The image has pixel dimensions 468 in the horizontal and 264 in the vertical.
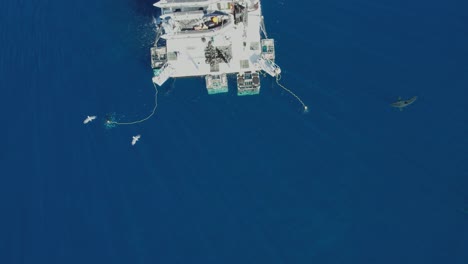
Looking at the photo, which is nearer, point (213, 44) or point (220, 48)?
point (213, 44)

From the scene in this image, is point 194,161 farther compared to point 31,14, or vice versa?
point 31,14

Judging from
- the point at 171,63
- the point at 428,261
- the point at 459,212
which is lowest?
the point at 428,261

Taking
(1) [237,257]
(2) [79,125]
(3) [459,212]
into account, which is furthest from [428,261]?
(2) [79,125]

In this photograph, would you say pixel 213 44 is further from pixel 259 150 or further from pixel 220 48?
pixel 259 150

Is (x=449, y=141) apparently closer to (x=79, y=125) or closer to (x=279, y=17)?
(x=279, y=17)

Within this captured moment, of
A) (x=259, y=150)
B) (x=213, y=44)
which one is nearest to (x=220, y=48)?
(x=213, y=44)

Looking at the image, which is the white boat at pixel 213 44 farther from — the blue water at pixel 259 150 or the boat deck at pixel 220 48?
the blue water at pixel 259 150

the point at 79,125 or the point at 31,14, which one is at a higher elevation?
the point at 31,14
